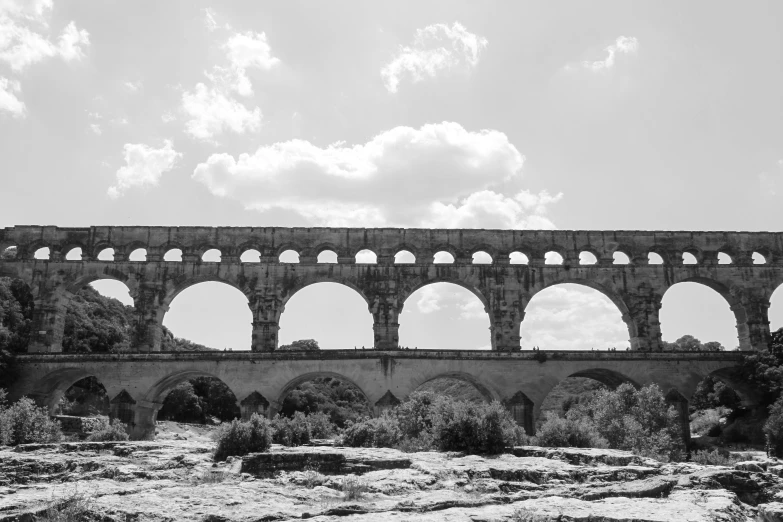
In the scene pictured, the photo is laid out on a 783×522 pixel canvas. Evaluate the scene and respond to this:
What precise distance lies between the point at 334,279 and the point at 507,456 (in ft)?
85.4

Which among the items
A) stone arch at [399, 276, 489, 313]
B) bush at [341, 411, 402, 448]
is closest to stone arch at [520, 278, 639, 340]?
stone arch at [399, 276, 489, 313]

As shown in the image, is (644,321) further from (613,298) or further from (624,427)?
(624,427)

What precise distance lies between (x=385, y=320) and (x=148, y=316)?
14.5m

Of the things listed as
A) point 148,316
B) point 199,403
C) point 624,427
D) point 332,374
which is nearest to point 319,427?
point 332,374

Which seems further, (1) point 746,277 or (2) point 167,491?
(1) point 746,277

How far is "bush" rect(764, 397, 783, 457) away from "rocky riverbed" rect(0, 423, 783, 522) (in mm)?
17138

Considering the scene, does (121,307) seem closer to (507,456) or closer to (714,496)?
(507,456)

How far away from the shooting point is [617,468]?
14422mm

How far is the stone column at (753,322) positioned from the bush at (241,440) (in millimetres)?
34245

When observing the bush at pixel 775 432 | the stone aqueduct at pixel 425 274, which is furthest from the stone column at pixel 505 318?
the bush at pixel 775 432

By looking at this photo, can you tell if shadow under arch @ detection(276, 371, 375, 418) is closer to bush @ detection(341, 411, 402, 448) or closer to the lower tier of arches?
the lower tier of arches

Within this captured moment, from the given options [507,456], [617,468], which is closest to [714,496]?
[617,468]

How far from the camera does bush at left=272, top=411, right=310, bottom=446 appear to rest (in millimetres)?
23828

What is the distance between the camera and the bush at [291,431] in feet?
78.2
